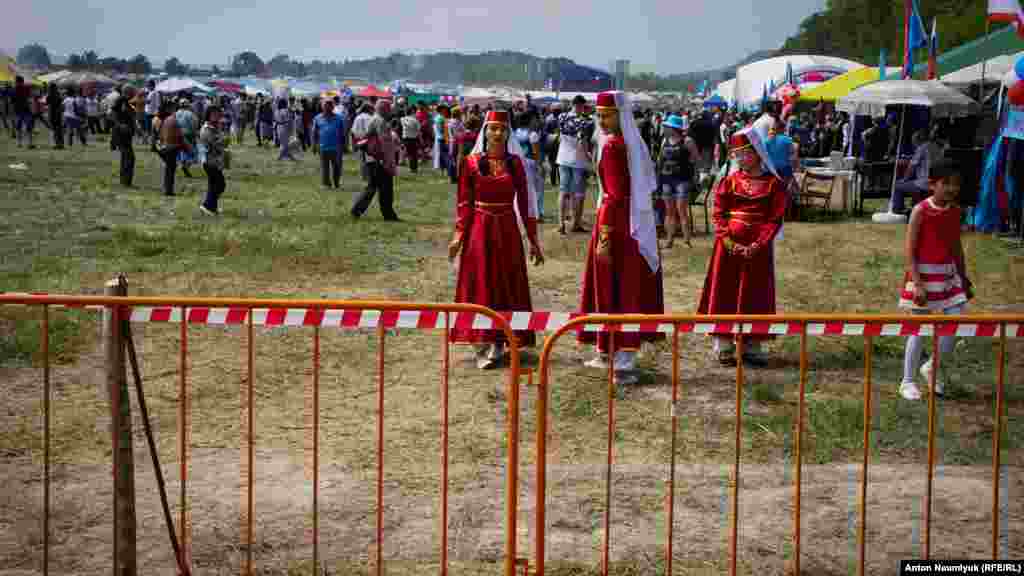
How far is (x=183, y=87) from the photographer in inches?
1956

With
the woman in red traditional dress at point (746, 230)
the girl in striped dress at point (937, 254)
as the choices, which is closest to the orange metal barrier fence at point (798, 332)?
the girl in striped dress at point (937, 254)

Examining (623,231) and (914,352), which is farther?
(623,231)

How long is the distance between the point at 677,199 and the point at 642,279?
7.42m

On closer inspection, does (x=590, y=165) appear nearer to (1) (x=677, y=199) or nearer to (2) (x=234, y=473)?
(1) (x=677, y=199)

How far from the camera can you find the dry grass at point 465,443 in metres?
5.09

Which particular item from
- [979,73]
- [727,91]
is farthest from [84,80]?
[979,73]

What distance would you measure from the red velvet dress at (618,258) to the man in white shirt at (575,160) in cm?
799

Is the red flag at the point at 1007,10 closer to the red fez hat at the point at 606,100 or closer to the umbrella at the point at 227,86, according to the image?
the red fez hat at the point at 606,100

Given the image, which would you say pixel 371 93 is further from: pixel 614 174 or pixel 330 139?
pixel 614 174

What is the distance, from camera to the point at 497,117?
26.8 feet

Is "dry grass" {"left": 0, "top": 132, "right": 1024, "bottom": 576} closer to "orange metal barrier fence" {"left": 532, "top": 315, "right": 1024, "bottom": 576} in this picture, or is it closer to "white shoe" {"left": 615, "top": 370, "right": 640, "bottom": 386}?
"white shoe" {"left": 615, "top": 370, "right": 640, "bottom": 386}

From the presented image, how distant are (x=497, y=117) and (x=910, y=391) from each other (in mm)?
3582

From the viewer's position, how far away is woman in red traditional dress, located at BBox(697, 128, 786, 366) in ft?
26.7

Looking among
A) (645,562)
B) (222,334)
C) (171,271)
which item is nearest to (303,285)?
(171,271)
